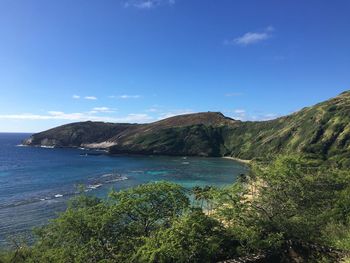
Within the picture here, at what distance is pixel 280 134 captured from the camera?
19200cm

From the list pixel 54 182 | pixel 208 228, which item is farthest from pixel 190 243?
pixel 54 182

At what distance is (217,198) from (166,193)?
4.77 m

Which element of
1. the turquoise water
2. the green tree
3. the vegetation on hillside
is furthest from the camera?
the turquoise water

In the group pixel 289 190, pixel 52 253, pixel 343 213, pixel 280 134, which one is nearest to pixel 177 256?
pixel 52 253

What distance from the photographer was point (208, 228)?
30.7 m

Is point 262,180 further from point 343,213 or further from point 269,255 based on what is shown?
point 269,255

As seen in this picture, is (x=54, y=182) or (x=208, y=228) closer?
(x=208, y=228)

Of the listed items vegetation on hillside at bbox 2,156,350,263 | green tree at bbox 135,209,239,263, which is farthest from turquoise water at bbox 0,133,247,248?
green tree at bbox 135,209,239,263

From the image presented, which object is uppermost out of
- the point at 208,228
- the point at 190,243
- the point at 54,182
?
the point at 208,228

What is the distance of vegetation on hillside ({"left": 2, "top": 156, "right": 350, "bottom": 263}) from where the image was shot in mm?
28250

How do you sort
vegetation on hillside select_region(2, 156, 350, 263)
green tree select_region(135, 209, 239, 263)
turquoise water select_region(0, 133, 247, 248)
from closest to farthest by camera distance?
green tree select_region(135, 209, 239, 263) → vegetation on hillside select_region(2, 156, 350, 263) → turquoise water select_region(0, 133, 247, 248)

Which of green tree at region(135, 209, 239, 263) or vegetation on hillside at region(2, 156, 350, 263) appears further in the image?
vegetation on hillside at region(2, 156, 350, 263)

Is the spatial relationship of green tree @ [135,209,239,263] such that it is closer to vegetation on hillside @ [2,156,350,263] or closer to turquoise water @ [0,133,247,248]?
vegetation on hillside @ [2,156,350,263]

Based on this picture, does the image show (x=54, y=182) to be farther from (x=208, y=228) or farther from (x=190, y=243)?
(x=190, y=243)
